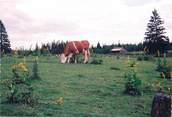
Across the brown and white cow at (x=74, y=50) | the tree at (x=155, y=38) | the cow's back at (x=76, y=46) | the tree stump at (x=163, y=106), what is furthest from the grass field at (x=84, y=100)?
the tree at (x=155, y=38)

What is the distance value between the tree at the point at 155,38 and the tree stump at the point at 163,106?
4355 centimetres

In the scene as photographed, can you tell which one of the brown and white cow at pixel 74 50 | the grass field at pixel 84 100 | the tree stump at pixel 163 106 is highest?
the brown and white cow at pixel 74 50

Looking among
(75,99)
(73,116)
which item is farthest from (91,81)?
(73,116)

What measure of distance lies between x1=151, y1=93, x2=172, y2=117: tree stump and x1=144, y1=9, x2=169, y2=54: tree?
4355 centimetres

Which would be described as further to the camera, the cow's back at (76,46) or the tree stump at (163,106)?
the cow's back at (76,46)

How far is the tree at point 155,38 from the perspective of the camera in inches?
1919

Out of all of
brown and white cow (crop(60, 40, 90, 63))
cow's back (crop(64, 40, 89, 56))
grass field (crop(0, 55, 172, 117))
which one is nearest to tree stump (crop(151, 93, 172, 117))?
grass field (crop(0, 55, 172, 117))

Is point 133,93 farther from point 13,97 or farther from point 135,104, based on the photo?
point 13,97

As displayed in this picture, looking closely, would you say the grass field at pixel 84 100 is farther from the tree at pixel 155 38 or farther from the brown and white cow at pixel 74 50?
the tree at pixel 155 38

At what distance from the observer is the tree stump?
16.0 ft

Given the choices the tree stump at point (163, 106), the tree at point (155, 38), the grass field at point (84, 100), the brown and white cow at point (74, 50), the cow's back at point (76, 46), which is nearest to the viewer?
the tree stump at point (163, 106)

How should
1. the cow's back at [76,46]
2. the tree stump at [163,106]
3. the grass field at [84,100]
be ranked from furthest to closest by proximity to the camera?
the cow's back at [76,46]
the grass field at [84,100]
the tree stump at [163,106]

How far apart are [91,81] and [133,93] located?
2882 millimetres

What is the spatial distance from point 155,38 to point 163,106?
4618cm
